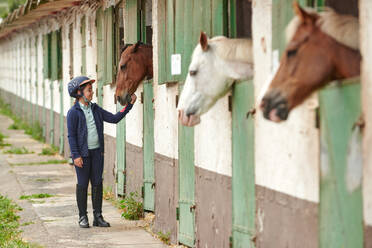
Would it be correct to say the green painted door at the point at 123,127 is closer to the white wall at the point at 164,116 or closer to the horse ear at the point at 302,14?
the white wall at the point at 164,116

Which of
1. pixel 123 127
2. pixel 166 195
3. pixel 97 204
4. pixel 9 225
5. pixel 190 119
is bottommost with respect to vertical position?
pixel 9 225

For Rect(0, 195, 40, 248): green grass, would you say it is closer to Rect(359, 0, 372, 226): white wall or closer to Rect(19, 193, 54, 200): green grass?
Rect(19, 193, 54, 200): green grass

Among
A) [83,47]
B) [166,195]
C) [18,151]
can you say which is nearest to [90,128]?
[166,195]

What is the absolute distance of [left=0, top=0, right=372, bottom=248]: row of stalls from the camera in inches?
156

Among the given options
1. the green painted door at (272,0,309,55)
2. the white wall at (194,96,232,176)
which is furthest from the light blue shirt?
Result: the green painted door at (272,0,309,55)

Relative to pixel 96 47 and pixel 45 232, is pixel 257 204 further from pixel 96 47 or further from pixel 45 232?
pixel 96 47

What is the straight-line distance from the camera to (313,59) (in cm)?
394

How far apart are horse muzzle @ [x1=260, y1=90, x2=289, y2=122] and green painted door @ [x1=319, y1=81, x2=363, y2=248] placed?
280 mm

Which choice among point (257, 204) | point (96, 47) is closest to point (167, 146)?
point (257, 204)

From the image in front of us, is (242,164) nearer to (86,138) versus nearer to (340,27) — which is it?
(340,27)

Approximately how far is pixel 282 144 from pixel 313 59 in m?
0.91

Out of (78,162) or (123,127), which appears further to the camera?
(123,127)

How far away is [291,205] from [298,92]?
94 centimetres

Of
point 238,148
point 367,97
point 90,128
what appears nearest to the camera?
point 367,97
